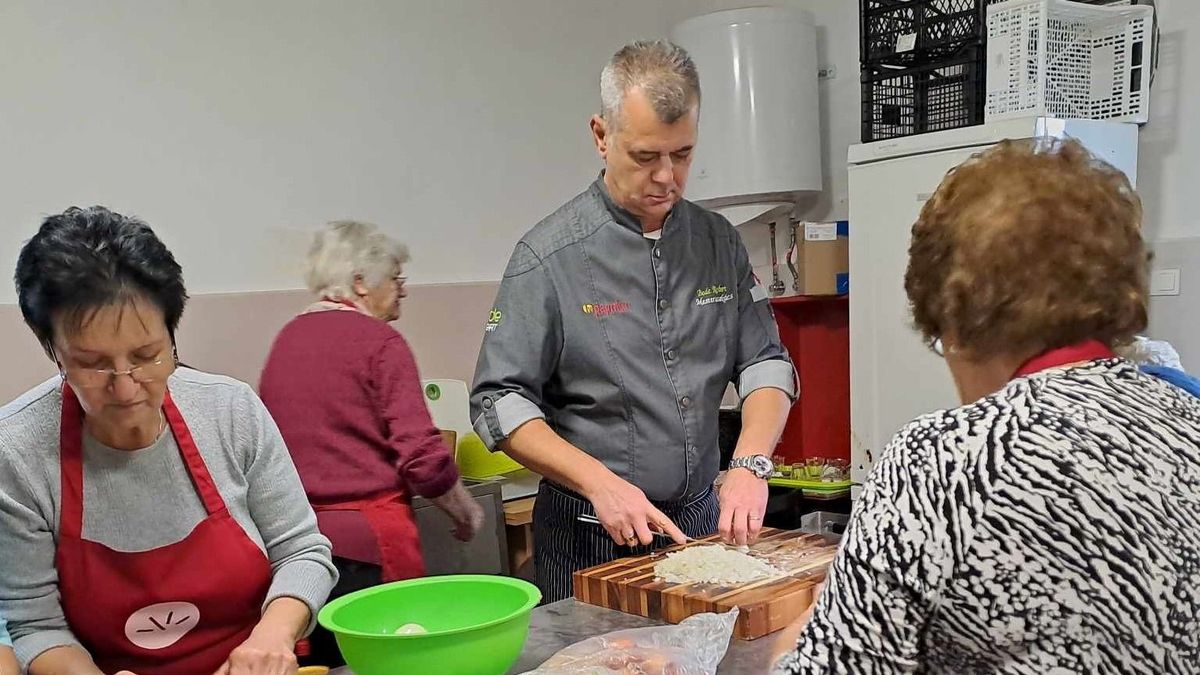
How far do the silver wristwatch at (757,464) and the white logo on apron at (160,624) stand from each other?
840 mm

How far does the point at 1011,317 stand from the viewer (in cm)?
88

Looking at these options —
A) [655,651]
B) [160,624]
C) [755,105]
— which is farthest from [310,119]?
[655,651]

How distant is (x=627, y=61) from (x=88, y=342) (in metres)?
0.89

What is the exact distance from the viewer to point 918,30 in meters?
3.08

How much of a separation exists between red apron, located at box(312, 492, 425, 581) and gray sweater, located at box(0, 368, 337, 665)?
66 centimetres

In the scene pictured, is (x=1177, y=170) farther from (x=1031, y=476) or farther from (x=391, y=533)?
(x=1031, y=476)

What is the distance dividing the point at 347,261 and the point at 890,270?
158 cm

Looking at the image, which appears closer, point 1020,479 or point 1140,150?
point 1020,479

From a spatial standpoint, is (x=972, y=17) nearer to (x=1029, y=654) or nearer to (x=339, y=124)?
(x=339, y=124)

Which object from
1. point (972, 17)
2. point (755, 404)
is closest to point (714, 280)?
point (755, 404)

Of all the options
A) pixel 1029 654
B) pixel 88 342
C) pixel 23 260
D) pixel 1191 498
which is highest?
pixel 23 260

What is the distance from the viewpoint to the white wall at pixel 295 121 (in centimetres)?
264

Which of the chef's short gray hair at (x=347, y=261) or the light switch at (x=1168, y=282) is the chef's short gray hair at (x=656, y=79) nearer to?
the chef's short gray hair at (x=347, y=261)

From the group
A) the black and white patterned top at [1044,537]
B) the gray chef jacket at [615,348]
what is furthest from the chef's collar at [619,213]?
the black and white patterned top at [1044,537]
